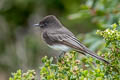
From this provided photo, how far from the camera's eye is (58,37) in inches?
170

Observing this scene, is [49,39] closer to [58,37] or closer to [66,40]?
[58,37]

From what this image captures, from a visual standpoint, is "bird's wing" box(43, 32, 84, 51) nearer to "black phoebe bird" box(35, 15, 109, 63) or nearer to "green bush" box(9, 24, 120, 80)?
"black phoebe bird" box(35, 15, 109, 63)

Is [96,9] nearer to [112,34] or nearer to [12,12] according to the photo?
[112,34]

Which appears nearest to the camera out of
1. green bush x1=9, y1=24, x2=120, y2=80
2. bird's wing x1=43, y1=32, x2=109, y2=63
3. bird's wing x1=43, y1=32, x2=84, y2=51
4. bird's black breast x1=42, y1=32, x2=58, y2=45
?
green bush x1=9, y1=24, x2=120, y2=80

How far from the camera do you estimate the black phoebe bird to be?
12.9 feet

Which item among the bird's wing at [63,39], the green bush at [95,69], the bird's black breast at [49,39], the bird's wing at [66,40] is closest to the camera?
the green bush at [95,69]

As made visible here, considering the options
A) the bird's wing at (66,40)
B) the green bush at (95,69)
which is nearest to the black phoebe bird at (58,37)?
the bird's wing at (66,40)

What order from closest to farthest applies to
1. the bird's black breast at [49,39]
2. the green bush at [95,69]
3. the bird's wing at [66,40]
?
the green bush at [95,69]
the bird's wing at [66,40]
the bird's black breast at [49,39]

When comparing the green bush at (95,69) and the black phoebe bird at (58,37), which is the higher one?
the black phoebe bird at (58,37)

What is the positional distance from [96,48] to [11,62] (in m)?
2.99

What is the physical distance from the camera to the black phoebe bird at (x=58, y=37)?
3927mm

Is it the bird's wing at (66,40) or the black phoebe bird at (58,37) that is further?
the black phoebe bird at (58,37)

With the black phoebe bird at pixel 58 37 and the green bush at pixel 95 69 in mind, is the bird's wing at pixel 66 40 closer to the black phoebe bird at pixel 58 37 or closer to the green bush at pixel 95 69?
the black phoebe bird at pixel 58 37

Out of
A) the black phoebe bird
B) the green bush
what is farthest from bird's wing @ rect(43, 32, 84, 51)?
the green bush
